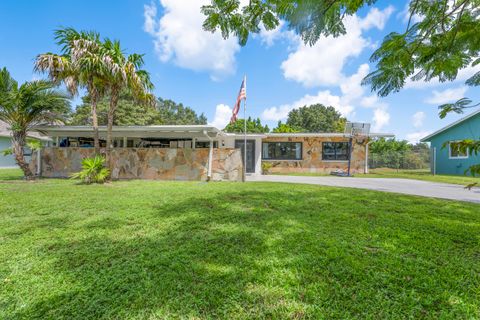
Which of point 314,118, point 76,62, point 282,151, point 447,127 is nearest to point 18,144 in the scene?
point 76,62

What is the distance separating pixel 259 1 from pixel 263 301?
3576 millimetres

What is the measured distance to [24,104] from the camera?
8.98 metres

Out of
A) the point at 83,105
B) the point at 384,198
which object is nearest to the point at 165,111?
the point at 83,105

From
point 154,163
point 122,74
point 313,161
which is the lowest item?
point 154,163

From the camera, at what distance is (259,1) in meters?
3.20

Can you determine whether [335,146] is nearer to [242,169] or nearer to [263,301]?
[242,169]

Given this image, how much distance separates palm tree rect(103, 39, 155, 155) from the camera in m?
8.65

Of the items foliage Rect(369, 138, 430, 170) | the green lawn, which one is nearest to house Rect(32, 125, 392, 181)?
the green lawn

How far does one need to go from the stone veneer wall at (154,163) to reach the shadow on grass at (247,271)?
622 cm

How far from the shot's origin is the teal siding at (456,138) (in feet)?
50.8

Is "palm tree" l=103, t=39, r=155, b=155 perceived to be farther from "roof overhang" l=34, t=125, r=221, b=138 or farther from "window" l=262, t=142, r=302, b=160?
"window" l=262, t=142, r=302, b=160

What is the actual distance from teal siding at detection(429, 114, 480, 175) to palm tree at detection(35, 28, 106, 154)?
19.2 metres

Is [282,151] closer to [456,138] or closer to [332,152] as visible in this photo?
[332,152]

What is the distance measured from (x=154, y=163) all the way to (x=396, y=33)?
9917 mm
